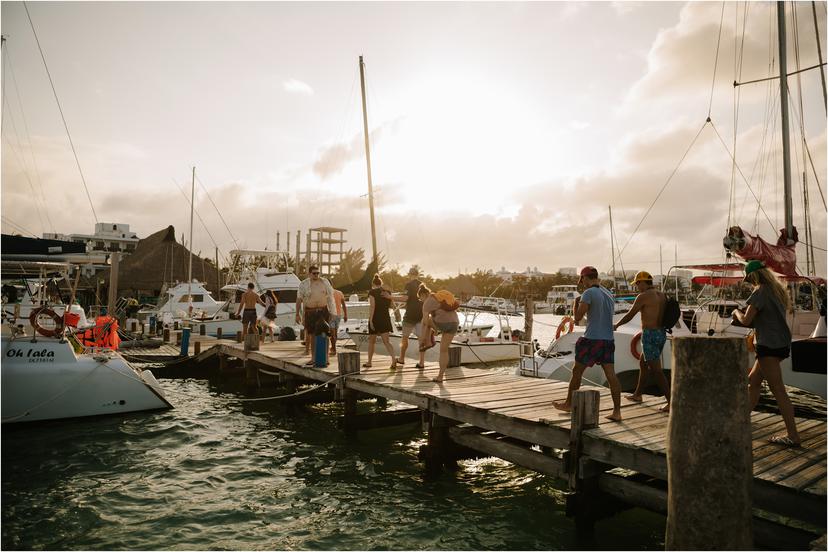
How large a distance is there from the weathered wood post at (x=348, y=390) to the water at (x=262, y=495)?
1.23 feet

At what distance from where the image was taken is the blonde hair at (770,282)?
5.68 metres

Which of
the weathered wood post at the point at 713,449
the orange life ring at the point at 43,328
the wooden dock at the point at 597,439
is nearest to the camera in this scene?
the weathered wood post at the point at 713,449

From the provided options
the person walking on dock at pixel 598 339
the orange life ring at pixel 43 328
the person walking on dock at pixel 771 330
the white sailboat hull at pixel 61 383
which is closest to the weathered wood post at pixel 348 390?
the white sailboat hull at pixel 61 383

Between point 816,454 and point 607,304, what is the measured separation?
8.48 feet

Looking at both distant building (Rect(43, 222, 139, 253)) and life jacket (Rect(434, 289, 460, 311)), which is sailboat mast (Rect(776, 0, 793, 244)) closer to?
life jacket (Rect(434, 289, 460, 311))

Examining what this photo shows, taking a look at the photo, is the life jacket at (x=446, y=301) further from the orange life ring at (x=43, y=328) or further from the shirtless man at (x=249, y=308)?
the shirtless man at (x=249, y=308)

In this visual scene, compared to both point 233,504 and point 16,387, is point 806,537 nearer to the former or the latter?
point 233,504

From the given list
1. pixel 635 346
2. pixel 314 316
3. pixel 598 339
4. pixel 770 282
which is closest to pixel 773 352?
pixel 770 282

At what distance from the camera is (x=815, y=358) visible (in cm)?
779

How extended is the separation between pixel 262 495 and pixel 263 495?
0.05 feet

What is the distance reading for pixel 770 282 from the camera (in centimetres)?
572

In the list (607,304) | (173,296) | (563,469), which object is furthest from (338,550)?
(173,296)

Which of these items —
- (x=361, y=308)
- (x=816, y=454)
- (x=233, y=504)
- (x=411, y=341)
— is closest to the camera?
(x=816, y=454)

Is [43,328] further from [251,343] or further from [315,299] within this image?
[315,299]
